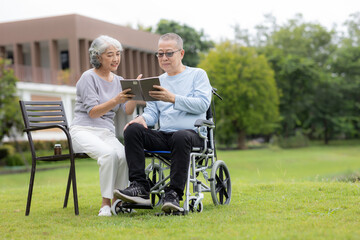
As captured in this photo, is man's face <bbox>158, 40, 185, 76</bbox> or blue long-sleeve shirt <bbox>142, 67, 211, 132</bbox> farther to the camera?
man's face <bbox>158, 40, 185, 76</bbox>

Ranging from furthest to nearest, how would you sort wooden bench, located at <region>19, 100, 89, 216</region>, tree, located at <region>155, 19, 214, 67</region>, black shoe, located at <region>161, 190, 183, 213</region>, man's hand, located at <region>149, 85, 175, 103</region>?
tree, located at <region>155, 19, 214, 67</region> → wooden bench, located at <region>19, 100, 89, 216</region> → man's hand, located at <region>149, 85, 175, 103</region> → black shoe, located at <region>161, 190, 183, 213</region>

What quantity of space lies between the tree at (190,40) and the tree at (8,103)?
22.3 m

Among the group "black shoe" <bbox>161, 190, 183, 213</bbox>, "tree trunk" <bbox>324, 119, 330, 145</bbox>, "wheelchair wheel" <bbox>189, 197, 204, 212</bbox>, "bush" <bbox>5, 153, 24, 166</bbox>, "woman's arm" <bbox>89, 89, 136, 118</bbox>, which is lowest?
"tree trunk" <bbox>324, 119, 330, 145</bbox>

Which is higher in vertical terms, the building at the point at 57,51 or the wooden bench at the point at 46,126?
the building at the point at 57,51

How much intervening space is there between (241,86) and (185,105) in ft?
105

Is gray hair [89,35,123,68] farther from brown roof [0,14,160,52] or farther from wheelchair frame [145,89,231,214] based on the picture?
brown roof [0,14,160,52]

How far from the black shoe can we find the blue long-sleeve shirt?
66cm

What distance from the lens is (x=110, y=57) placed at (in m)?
4.74

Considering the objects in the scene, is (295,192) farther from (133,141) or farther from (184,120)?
(133,141)

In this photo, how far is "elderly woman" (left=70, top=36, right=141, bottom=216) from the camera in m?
4.46

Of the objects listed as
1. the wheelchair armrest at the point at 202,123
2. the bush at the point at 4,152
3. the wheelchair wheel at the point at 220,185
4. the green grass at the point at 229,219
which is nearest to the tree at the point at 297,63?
the bush at the point at 4,152

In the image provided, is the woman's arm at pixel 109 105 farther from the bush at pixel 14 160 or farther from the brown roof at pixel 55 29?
the brown roof at pixel 55 29

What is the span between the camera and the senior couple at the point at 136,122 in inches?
167

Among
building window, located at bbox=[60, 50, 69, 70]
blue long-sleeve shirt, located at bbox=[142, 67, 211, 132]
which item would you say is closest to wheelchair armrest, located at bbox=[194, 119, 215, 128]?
blue long-sleeve shirt, located at bbox=[142, 67, 211, 132]
